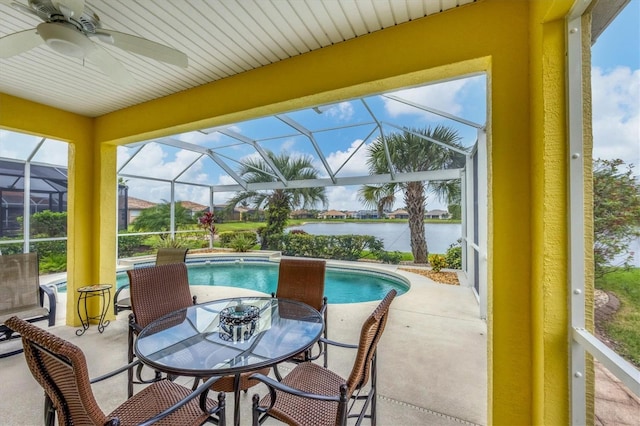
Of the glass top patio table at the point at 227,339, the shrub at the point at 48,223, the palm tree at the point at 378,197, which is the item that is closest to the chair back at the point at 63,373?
the glass top patio table at the point at 227,339

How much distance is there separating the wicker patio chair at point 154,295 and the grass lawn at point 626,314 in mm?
2165

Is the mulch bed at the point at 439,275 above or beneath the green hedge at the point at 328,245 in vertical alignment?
beneath

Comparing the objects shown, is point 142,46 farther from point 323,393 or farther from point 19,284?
point 19,284

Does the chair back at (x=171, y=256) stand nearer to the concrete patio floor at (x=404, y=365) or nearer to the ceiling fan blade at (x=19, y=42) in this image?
the concrete patio floor at (x=404, y=365)

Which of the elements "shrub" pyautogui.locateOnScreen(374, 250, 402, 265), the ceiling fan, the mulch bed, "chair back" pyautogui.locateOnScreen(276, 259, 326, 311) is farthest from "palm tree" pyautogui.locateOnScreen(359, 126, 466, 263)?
the ceiling fan

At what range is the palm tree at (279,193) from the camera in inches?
376

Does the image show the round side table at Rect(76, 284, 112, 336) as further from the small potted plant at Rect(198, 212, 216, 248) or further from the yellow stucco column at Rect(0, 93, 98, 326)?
the small potted plant at Rect(198, 212, 216, 248)

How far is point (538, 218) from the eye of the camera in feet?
5.29

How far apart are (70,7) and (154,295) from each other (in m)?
2.20

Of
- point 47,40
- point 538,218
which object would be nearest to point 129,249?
point 47,40

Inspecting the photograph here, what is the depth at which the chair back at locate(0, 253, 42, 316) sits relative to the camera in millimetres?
3598

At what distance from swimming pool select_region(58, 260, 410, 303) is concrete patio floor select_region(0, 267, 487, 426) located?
7.36 ft

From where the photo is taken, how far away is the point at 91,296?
4.01 m

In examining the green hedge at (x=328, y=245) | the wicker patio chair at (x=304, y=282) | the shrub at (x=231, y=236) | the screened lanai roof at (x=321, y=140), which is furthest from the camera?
the shrub at (x=231, y=236)
